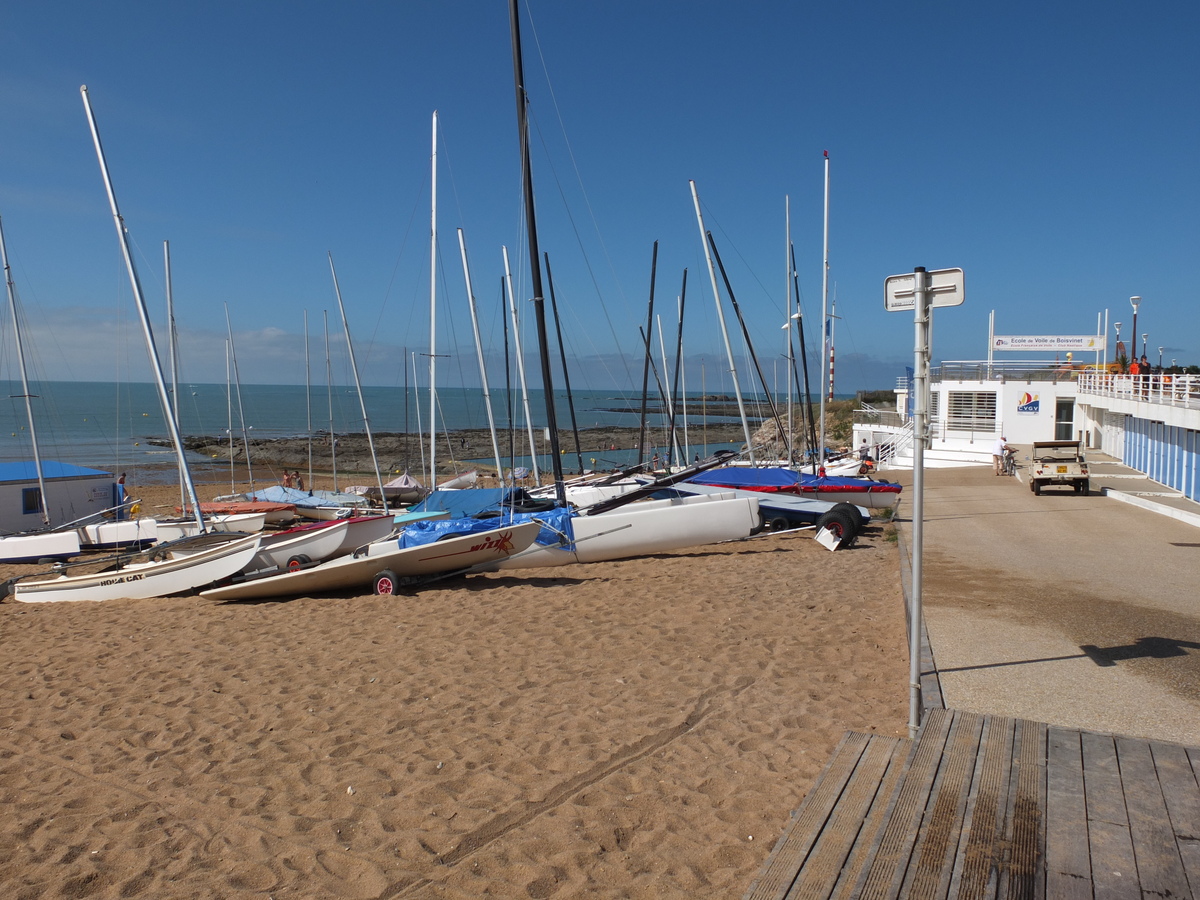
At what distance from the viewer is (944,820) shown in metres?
3.71

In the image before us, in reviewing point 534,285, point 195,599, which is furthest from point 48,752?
point 534,285

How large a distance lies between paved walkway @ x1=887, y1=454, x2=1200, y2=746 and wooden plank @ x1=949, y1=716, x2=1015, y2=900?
1.13 m

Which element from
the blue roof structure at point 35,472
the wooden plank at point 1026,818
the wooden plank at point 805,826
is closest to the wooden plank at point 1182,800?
the wooden plank at point 1026,818


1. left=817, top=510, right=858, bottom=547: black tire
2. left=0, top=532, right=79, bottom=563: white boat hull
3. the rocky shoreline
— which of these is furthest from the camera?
the rocky shoreline

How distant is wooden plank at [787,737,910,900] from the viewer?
135 inches

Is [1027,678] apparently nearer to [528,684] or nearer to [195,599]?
[528,684]

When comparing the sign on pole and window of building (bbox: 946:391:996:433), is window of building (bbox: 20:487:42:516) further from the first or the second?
window of building (bbox: 946:391:996:433)

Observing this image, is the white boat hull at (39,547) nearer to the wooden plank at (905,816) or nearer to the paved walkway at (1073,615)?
the paved walkway at (1073,615)

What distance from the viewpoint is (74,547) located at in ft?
58.6

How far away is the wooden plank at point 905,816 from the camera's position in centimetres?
329

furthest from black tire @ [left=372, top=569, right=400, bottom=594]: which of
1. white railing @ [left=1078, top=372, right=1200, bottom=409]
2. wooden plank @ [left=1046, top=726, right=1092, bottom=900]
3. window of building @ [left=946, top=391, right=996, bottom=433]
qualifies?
window of building @ [left=946, top=391, right=996, bottom=433]

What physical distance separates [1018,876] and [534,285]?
1212 centimetres

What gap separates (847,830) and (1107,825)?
3.90 feet

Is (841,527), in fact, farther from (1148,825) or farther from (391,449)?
(391,449)
